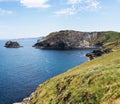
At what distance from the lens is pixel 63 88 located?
56094 millimetres

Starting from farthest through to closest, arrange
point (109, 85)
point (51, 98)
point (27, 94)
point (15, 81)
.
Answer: point (15, 81) → point (27, 94) → point (51, 98) → point (109, 85)

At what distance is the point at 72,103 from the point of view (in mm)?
42125

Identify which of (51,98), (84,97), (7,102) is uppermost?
(84,97)

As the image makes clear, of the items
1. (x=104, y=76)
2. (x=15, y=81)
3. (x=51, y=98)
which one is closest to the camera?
(x=104, y=76)

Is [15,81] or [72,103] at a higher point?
[72,103]

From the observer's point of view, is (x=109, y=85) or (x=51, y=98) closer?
(x=109, y=85)

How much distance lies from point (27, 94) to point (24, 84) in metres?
21.5

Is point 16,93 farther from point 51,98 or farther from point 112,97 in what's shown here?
point 112,97

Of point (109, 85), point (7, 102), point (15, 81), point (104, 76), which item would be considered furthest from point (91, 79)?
point (15, 81)

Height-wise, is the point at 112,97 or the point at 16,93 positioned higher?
the point at 112,97

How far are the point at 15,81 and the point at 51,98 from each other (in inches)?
2898

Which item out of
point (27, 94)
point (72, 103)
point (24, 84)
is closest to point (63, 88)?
point (72, 103)

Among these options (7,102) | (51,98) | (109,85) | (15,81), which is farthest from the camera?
(15,81)

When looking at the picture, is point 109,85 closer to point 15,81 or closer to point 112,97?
point 112,97
